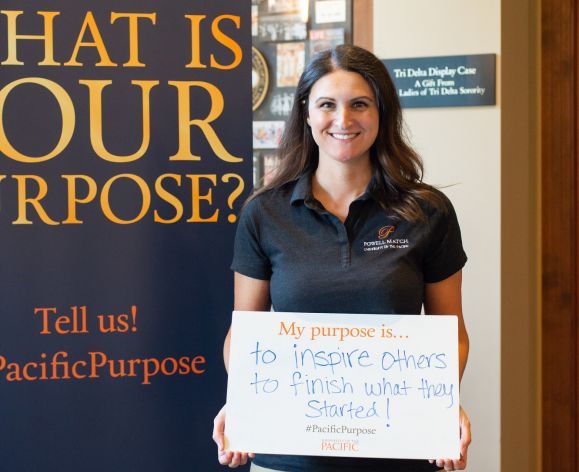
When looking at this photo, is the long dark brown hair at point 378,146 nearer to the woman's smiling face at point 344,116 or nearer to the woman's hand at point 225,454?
the woman's smiling face at point 344,116

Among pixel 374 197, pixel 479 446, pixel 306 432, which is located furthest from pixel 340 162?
pixel 479 446

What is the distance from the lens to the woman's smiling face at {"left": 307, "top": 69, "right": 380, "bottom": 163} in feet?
4.77

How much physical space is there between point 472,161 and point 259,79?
79 centimetres

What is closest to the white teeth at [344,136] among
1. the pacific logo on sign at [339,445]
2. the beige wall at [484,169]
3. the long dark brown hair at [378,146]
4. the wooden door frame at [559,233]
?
the long dark brown hair at [378,146]

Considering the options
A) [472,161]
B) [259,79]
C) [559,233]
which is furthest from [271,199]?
[559,233]

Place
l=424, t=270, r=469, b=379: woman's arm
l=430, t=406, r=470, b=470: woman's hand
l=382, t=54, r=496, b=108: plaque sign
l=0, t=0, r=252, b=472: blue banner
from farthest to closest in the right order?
l=382, t=54, r=496, b=108: plaque sign, l=0, t=0, r=252, b=472: blue banner, l=424, t=270, r=469, b=379: woman's arm, l=430, t=406, r=470, b=470: woman's hand

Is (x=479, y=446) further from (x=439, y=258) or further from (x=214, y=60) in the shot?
(x=214, y=60)

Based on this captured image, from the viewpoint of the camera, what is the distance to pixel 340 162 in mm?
1516

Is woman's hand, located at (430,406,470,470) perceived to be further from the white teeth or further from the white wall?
the white wall

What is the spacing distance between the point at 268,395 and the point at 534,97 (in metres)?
1.74

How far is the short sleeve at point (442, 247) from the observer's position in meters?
1.48

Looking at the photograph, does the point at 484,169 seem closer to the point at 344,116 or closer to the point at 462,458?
the point at 344,116

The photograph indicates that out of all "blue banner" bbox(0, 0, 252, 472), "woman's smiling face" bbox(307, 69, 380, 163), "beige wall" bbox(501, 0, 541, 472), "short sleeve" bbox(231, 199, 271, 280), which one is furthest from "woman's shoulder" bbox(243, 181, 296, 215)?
"beige wall" bbox(501, 0, 541, 472)

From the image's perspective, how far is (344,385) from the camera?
1444 mm
